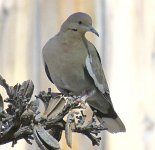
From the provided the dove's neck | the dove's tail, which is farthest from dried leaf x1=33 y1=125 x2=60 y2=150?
the dove's neck

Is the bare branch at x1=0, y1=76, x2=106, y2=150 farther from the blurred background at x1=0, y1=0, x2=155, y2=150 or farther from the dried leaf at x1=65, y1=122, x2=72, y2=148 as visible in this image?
the blurred background at x1=0, y1=0, x2=155, y2=150

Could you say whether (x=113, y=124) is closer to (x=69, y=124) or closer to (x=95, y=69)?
(x=95, y=69)

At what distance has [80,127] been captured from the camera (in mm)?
583

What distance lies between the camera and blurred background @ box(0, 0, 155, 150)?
1.26 metres

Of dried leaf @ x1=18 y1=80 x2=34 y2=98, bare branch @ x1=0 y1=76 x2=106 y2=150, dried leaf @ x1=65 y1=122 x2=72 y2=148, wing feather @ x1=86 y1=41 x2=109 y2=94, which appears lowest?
wing feather @ x1=86 y1=41 x2=109 y2=94

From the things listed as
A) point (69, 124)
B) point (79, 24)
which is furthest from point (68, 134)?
point (79, 24)

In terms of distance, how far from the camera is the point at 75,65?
1.28 m

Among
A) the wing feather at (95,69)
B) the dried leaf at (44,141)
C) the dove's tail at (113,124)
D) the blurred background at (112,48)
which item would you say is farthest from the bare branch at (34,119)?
the blurred background at (112,48)

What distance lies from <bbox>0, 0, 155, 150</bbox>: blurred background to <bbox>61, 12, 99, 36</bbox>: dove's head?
2.7 inches

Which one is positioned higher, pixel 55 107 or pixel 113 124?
pixel 55 107

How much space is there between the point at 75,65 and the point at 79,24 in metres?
0.15

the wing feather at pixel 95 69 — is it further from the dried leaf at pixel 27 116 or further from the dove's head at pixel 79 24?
the dried leaf at pixel 27 116

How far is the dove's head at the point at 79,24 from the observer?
1080 millimetres

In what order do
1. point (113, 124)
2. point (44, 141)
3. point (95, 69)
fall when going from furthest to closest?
point (95, 69), point (113, 124), point (44, 141)
